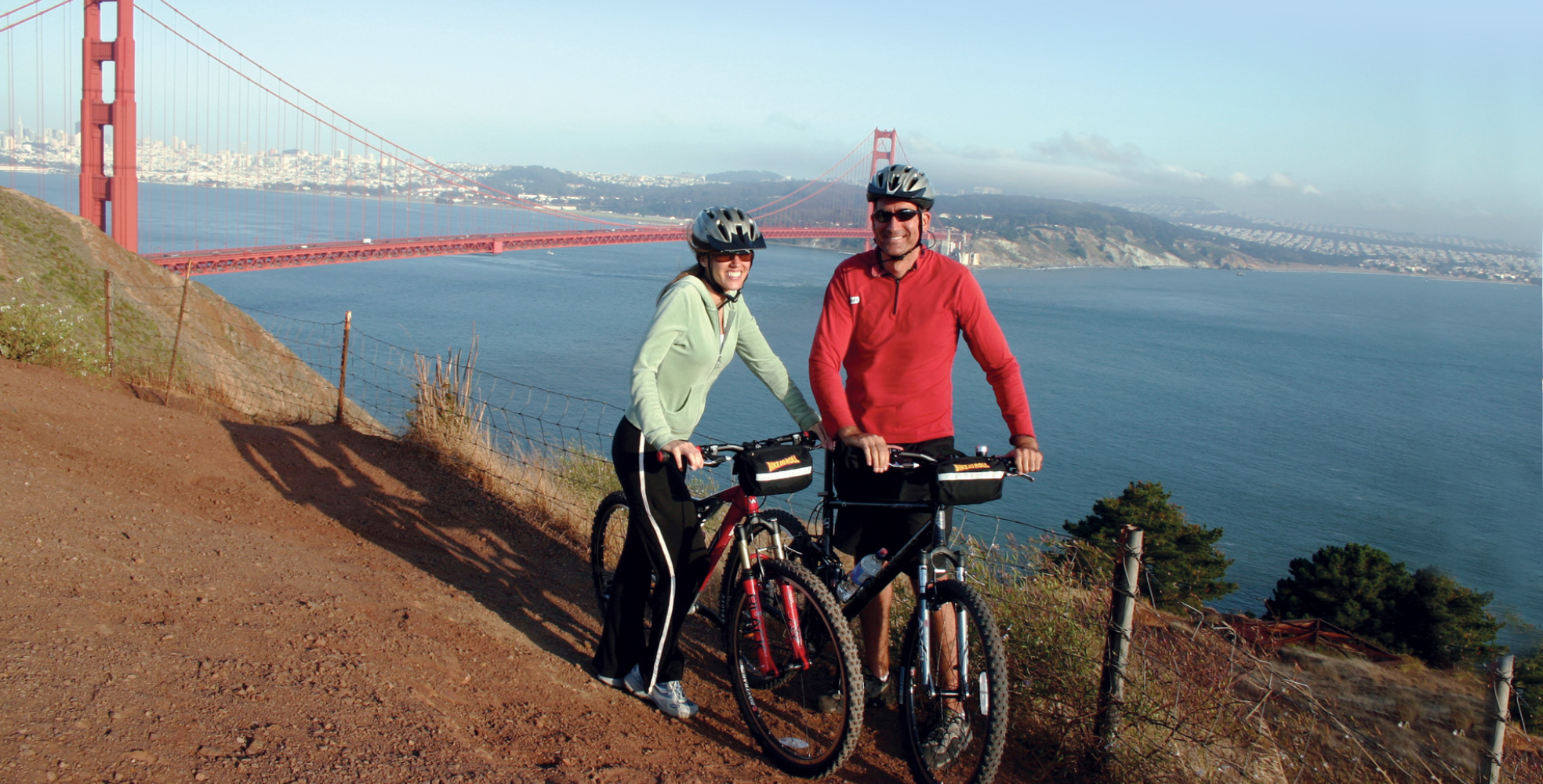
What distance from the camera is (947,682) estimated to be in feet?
7.52

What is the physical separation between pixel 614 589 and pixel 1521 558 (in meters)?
29.5

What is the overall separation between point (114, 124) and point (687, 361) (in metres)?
23.1

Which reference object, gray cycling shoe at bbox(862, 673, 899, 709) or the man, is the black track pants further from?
gray cycling shoe at bbox(862, 673, 899, 709)

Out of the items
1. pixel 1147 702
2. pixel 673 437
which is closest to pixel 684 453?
pixel 673 437

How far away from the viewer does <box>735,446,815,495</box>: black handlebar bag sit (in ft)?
7.75

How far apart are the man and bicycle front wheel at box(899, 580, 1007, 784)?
27cm

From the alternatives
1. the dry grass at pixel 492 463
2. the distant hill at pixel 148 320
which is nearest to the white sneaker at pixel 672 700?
the dry grass at pixel 492 463

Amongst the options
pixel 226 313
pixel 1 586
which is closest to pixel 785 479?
pixel 1 586

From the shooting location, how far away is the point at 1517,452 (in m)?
34.5

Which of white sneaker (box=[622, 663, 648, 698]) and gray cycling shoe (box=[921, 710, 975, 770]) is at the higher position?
gray cycling shoe (box=[921, 710, 975, 770])

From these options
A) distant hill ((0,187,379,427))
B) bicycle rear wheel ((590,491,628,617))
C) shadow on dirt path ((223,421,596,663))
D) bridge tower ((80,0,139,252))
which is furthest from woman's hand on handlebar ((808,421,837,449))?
bridge tower ((80,0,139,252))

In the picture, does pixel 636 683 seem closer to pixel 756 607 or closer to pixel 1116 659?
pixel 756 607

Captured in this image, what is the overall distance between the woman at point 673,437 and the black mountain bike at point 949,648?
1.40ft

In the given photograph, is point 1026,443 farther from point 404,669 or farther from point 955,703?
point 404,669
